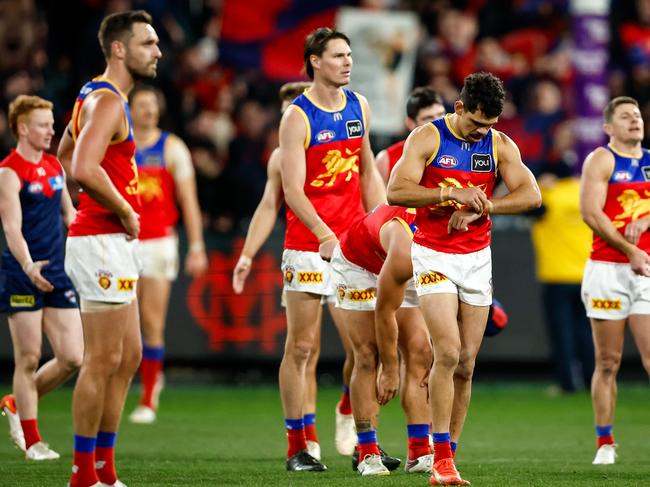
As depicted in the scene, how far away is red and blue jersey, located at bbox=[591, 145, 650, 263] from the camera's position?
9.52 m

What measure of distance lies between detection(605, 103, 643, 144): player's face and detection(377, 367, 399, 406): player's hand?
275 centimetres

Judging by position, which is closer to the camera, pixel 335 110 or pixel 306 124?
pixel 306 124

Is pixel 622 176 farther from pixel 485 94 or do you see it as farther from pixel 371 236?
pixel 485 94

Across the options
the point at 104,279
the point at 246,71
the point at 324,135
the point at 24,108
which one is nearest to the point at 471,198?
the point at 324,135

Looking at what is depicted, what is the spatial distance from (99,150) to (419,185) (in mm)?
1932

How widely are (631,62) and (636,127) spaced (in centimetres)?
990

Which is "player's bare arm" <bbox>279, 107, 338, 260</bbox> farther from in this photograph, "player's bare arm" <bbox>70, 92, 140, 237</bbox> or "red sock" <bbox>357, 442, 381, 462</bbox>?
"player's bare arm" <bbox>70, 92, 140, 237</bbox>

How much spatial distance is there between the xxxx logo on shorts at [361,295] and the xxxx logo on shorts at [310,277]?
0.46 m

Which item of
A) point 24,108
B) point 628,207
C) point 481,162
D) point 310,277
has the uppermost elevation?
point 24,108

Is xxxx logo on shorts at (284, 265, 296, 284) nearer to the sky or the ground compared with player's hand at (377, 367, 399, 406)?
nearer to the sky

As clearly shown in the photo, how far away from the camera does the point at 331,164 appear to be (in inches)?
352

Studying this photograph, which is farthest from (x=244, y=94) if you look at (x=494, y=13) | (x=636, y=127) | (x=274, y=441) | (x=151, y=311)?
(x=636, y=127)

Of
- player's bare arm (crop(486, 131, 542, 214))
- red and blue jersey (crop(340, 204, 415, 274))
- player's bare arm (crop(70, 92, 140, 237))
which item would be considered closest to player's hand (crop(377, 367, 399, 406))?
red and blue jersey (crop(340, 204, 415, 274))

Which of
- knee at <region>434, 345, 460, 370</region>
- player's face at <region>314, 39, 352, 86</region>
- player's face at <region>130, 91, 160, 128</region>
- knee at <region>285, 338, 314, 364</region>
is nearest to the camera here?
knee at <region>434, 345, 460, 370</region>
